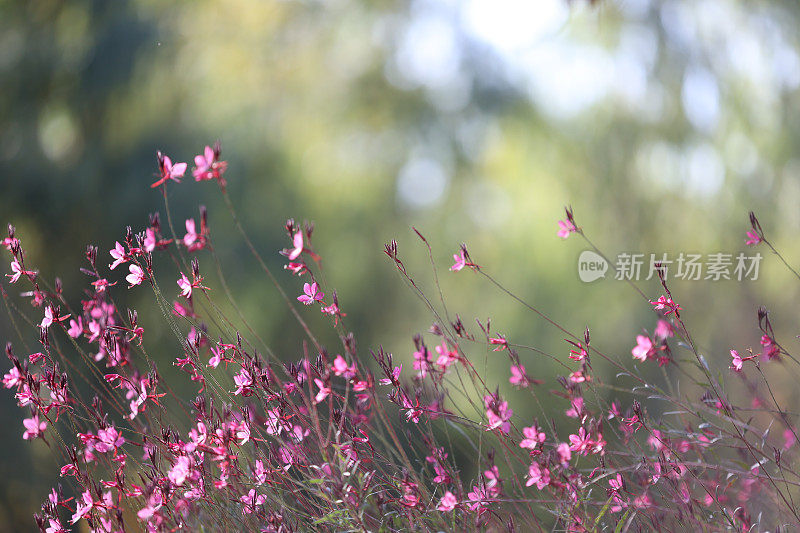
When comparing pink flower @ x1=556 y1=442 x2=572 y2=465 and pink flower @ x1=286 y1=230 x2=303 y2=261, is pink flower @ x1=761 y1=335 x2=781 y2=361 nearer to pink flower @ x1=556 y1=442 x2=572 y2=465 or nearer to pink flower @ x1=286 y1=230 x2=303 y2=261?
pink flower @ x1=556 y1=442 x2=572 y2=465

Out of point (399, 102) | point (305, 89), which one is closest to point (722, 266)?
point (399, 102)

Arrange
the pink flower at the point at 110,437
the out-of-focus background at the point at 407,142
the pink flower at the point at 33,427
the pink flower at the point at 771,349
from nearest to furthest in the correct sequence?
the pink flower at the point at 771,349
the pink flower at the point at 110,437
the pink flower at the point at 33,427
the out-of-focus background at the point at 407,142

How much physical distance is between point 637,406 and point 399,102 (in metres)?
3.32

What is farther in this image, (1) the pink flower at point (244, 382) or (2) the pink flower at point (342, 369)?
(1) the pink flower at point (244, 382)

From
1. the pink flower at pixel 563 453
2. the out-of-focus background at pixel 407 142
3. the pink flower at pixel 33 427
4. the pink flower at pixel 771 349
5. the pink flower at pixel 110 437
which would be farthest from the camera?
the out-of-focus background at pixel 407 142

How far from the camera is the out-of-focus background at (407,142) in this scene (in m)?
4.02

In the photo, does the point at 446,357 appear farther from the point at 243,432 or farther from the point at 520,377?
the point at 243,432

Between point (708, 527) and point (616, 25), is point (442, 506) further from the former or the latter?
point (616, 25)

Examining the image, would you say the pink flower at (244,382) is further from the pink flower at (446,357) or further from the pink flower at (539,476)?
the pink flower at (539,476)

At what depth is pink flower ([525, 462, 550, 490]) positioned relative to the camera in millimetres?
1361

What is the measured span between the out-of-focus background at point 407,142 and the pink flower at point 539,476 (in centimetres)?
254

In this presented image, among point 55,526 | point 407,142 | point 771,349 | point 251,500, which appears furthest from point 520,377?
point 407,142

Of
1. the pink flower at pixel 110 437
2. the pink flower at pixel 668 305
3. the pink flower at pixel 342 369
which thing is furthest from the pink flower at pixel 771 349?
the pink flower at pixel 110 437

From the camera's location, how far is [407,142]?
4.37 metres
